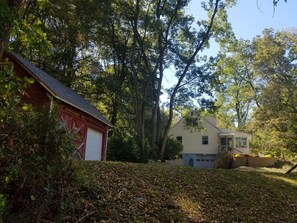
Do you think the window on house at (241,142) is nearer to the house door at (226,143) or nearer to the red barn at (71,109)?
the house door at (226,143)

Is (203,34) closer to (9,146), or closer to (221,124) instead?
(9,146)

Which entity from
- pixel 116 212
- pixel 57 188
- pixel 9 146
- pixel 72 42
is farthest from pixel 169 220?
pixel 72 42

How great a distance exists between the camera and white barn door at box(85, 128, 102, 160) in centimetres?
1672

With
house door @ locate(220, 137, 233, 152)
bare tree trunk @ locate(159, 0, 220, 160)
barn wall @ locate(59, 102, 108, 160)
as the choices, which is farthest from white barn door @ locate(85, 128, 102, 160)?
house door @ locate(220, 137, 233, 152)

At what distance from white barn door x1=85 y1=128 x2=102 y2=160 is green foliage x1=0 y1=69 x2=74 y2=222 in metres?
11.9

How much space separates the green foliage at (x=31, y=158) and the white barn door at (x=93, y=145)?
469 inches

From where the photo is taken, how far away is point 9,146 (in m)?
4.57

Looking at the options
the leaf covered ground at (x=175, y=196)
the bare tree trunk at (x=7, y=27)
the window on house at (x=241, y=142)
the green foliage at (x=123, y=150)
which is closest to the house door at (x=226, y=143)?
the window on house at (x=241, y=142)

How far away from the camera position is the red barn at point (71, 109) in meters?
12.6

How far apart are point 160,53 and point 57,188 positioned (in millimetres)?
20229

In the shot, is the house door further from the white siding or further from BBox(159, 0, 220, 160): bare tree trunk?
BBox(159, 0, 220, 160): bare tree trunk

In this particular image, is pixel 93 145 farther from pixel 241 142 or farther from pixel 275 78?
pixel 241 142

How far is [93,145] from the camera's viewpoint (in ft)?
57.4

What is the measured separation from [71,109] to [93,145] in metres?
3.76
